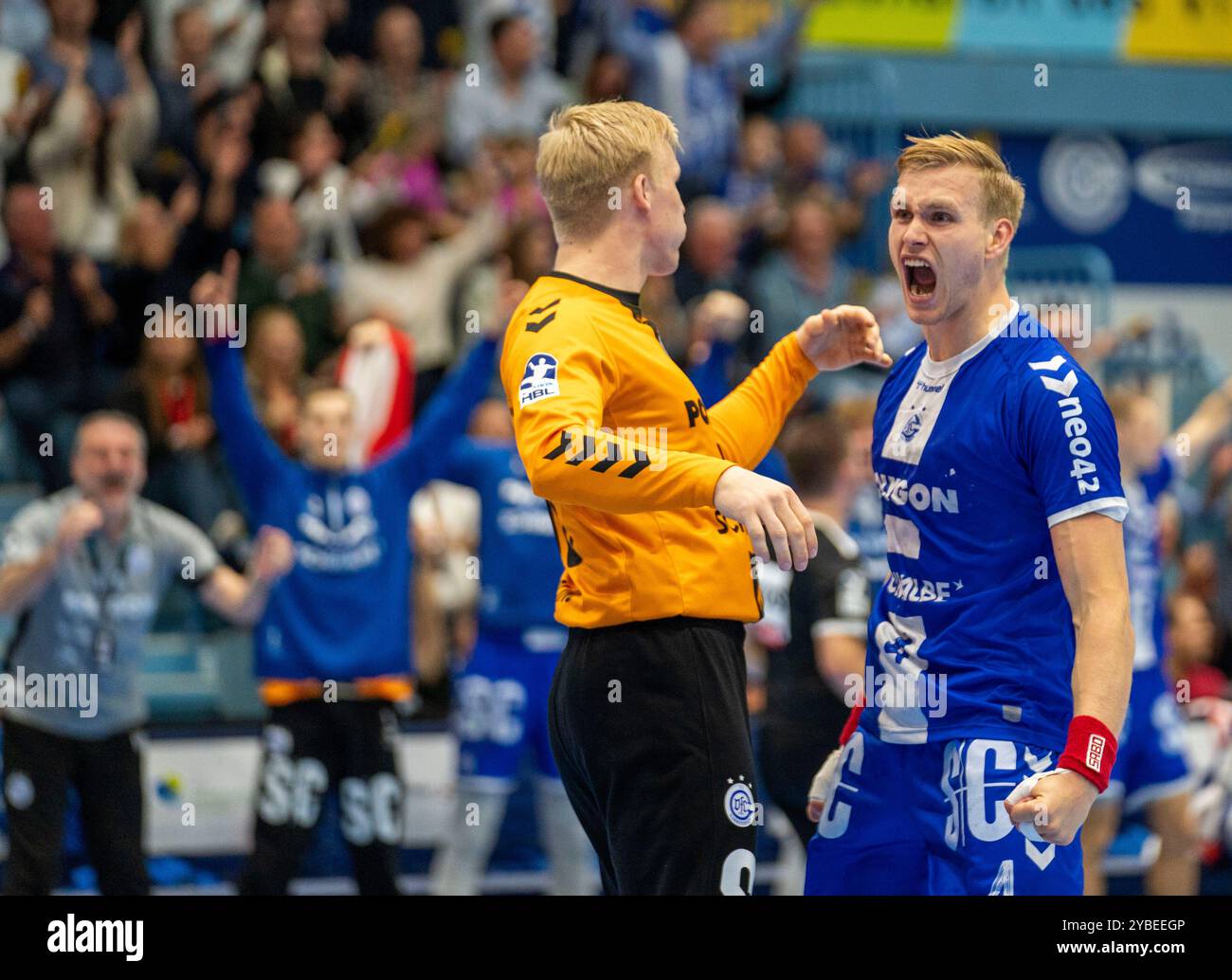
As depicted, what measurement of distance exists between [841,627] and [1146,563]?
272 cm

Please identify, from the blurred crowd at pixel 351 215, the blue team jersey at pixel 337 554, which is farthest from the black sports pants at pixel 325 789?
the blurred crowd at pixel 351 215

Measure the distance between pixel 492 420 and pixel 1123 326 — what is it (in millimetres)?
8096

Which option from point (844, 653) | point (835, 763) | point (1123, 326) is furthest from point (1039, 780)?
point (1123, 326)

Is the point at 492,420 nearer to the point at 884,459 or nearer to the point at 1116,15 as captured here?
the point at 884,459

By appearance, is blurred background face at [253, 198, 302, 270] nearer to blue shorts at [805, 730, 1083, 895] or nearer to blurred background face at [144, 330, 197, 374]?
blurred background face at [144, 330, 197, 374]

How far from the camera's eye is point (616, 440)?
3.67 meters

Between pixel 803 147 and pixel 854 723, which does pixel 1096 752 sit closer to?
pixel 854 723

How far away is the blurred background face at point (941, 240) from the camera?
4.14 meters

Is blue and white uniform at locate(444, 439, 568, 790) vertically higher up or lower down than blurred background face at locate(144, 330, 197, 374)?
lower down

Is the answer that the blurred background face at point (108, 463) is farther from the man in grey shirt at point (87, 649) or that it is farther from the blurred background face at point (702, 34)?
the blurred background face at point (702, 34)

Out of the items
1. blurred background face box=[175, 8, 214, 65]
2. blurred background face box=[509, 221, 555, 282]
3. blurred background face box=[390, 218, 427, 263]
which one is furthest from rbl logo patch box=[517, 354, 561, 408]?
blurred background face box=[175, 8, 214, 65]

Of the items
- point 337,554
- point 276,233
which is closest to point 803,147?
point 276,233

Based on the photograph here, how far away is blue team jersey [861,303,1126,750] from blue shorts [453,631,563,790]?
13.3ft

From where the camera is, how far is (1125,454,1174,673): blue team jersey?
26.9ft
